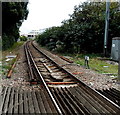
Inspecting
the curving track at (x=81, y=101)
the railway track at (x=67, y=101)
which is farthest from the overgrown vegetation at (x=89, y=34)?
the railway track at (x=67, y=101)

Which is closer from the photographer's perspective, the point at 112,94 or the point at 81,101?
the point at 81,101

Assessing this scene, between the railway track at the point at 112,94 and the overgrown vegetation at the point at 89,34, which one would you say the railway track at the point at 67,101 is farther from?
the overgrown vegetation at the point at 89,34

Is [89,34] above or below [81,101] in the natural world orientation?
above

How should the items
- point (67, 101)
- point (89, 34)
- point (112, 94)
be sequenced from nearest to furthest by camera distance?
point (67, 101)
point (112, 94)
point (89, 34)

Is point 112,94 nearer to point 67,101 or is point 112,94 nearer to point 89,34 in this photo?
point 67,101

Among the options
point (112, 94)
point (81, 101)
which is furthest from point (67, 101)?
point (112, 94)

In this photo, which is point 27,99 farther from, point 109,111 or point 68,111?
point 109,111

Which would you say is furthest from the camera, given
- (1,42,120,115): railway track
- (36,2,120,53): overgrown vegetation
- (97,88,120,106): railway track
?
(36,2,120,53): overgrown vegetation

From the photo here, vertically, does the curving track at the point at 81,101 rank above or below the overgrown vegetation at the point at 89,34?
below

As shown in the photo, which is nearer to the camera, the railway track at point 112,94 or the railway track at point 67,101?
the railway track at point 67,101

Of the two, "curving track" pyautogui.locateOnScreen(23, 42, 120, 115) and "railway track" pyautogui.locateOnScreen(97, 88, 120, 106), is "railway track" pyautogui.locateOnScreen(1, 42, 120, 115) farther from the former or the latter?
"railway track" pyautogui.locateOnScreen(97, 88, 120, 106)

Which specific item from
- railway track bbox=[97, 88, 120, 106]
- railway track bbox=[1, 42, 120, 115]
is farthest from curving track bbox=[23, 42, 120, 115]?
railway track bbox=[97, 88, 120, 106]

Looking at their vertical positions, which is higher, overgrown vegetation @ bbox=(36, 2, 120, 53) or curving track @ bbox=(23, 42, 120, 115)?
overgrown vegetation @ bbox=(36, 2, 120, 53)

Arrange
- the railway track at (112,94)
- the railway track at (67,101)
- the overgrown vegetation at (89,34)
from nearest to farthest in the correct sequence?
the railway track at (67,101) → the railway track at (112,94) → the overgrown vegetation at (89,34)
